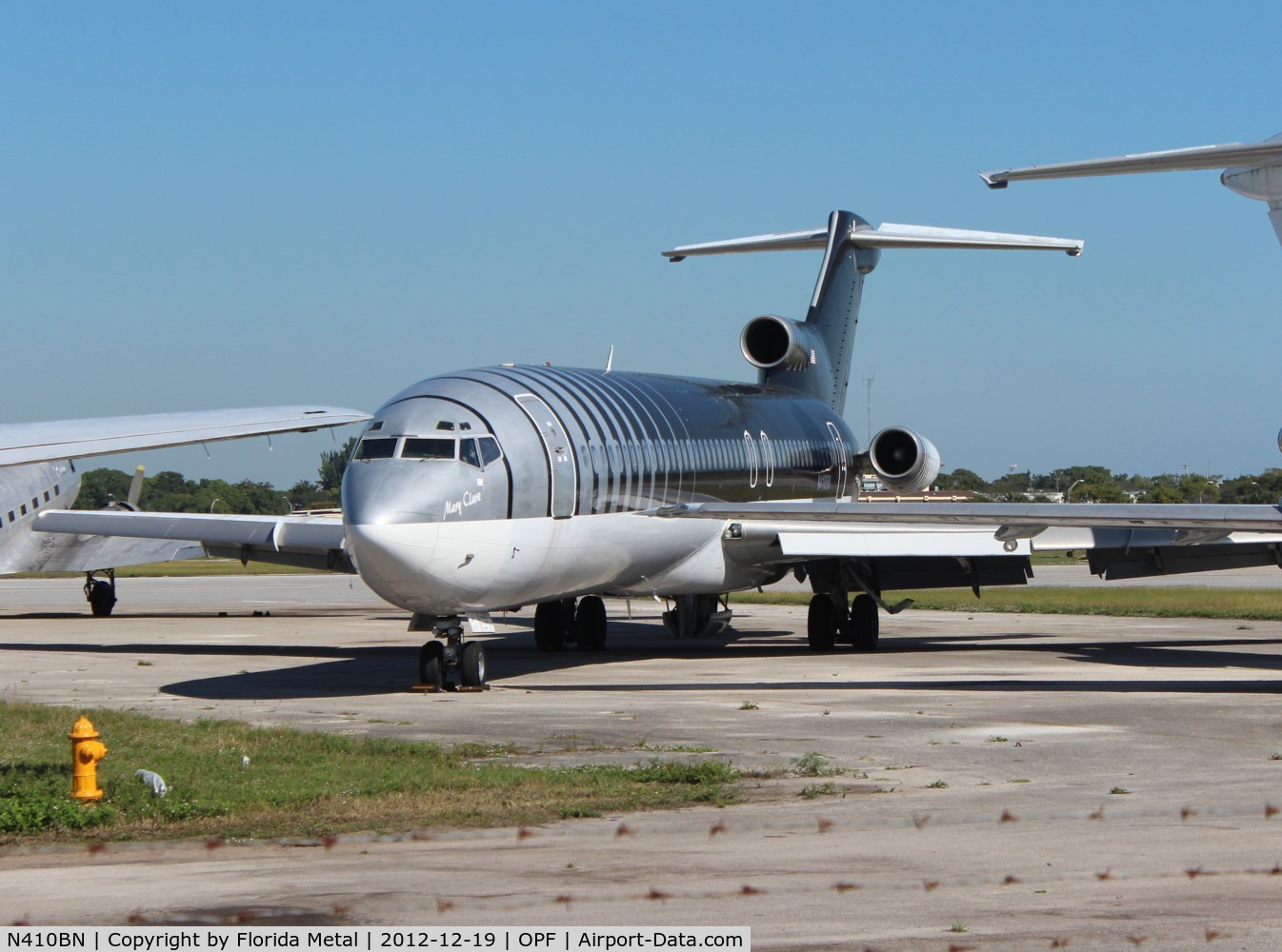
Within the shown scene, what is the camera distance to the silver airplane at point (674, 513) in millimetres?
16734

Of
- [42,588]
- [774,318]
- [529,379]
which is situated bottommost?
[42,588]

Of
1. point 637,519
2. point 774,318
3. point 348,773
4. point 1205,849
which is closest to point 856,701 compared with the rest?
point 637,519

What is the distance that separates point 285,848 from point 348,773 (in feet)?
7.98

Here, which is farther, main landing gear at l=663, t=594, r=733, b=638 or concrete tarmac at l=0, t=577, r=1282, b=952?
main landing gear at l=663, t=594, r=733, b=638

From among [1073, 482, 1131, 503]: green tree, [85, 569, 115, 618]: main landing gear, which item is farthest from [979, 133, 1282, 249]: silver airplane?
[1073, 482, 1131, 503]: green tree

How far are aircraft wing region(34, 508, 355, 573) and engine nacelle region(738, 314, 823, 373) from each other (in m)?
8.72

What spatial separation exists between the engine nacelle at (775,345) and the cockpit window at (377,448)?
13137 mm

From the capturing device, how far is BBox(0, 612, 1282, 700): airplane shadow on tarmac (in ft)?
57.9

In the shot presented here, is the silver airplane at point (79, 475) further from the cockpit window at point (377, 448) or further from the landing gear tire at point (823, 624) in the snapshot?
the landing gear tire at point (823, 624)

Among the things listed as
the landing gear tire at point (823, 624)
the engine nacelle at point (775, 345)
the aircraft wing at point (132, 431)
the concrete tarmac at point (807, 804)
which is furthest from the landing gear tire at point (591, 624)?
the aircraft wing at point (132, 431)

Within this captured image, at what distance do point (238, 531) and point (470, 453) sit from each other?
832 centimetres

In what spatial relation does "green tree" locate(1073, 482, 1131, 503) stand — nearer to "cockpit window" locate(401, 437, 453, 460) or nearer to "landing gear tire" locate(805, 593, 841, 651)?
"landing gear tire" locate(805, 593, 841, 651)

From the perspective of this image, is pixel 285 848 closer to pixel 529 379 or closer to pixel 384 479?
pixel 384 479

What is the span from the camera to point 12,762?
11578 mm
